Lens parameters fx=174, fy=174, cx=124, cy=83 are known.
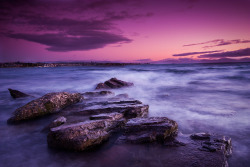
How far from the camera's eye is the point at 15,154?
3543mm

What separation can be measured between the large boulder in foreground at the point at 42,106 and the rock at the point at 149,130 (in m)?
2.86

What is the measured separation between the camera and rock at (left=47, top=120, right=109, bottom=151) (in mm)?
3297

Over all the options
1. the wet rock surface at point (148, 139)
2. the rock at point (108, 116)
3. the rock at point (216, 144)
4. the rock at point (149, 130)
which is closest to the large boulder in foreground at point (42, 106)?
the wet rock surface at point (148, 139)

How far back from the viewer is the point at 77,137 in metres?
3.34

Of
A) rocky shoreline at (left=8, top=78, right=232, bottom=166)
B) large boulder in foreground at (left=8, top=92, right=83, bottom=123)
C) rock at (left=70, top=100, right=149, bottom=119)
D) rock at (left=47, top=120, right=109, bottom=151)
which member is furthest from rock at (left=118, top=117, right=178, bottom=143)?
large boulder in foreground at (left=8, top=92, right=83, bottom=123)

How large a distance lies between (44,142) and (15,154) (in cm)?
57

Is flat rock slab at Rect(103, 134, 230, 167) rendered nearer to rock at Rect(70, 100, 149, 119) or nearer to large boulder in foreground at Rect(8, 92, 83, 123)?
rock at Rect(70, 100, 149, 119)

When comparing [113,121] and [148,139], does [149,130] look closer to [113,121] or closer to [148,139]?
[148,139]

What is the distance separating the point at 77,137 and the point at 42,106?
2543 mm

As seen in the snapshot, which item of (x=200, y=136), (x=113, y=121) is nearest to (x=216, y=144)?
(x=200, y=136)

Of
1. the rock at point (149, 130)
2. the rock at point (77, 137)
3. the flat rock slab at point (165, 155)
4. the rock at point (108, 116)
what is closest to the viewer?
the flat rock slab at point (165, 155)

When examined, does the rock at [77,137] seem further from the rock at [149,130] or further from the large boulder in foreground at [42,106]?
the large boulder in foreground at [42,106]

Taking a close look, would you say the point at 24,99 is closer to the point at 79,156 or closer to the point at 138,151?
the point at 79,156

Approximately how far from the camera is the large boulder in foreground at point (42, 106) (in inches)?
196
